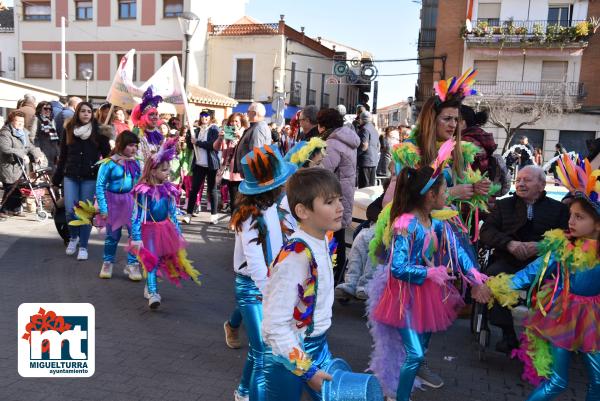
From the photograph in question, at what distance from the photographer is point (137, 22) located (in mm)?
31438

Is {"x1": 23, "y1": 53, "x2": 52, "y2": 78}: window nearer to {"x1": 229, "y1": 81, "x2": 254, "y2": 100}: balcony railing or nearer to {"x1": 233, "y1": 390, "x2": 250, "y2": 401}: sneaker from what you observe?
{"x1": 229, "y1": 81, "x2": 254, "y2": 100}: balcony railing

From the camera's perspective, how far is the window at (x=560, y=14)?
29.9m

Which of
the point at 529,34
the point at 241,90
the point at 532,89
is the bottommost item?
the point at 241,90

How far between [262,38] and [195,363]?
2891 cm

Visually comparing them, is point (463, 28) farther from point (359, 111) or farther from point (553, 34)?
point (359, 111)

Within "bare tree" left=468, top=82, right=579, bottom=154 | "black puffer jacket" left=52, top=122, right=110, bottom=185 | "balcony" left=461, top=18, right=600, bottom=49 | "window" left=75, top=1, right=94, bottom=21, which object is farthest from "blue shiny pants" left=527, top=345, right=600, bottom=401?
"window" left=75, top=1, right=94, bottom=21

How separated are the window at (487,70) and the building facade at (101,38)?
16011mm

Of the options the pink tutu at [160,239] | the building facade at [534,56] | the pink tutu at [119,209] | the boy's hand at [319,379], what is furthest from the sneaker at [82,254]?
the building facade at [534,56]

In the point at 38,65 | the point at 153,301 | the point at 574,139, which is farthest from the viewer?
the point at 38,65

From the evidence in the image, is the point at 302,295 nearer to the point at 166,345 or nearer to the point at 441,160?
the point at 441,160

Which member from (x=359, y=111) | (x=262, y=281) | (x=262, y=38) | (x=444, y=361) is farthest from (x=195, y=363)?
(x=262, y=38)

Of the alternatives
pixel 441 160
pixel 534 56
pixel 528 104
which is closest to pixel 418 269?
pixel 441 160

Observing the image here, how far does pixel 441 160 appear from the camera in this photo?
11.3 feet

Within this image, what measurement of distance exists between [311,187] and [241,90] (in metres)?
30.6
